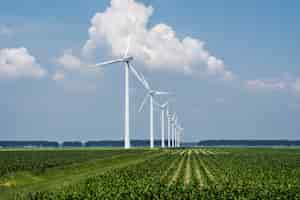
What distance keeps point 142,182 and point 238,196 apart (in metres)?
9.29

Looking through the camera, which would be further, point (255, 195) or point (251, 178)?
point (251, 178)

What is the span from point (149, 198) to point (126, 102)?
67.6 metres

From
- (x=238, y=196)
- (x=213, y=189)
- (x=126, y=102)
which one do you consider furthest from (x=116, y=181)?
(x=126, y=102)

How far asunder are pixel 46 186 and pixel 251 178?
15436 millimetres

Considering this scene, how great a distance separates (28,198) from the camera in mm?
30375

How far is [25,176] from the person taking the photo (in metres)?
46.2

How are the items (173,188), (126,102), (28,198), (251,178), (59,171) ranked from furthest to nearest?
(126,102)
(59,171)
(251,178)
(173,188)
(28,198)

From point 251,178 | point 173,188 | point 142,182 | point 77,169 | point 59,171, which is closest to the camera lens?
point 173,188

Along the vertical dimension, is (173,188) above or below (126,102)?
below

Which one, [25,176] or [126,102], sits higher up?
[126,102]

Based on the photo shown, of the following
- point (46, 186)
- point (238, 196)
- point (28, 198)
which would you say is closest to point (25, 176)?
point (46, 186)

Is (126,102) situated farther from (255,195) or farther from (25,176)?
(255,195)

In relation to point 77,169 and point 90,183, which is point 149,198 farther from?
point 77,169

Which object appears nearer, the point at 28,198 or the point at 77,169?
the point at 28,198
